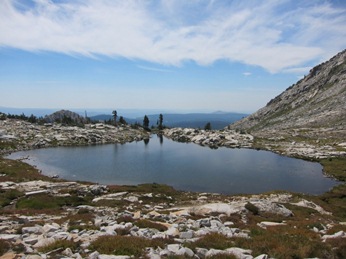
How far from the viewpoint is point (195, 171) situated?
83312mm

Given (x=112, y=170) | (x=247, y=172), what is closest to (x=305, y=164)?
(x=247, y=172)

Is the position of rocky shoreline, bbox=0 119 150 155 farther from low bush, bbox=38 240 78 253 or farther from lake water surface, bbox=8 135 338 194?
low bush, bbox=38 240 78 253

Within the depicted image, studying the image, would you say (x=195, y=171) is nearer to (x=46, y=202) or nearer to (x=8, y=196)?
(x=46, y=202)

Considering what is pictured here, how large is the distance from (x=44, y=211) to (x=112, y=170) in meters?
53.5

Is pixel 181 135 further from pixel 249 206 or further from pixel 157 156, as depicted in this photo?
pixel 249 206

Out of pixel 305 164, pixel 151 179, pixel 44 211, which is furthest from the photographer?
pixel 305 164

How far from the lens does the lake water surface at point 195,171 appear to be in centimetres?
6812

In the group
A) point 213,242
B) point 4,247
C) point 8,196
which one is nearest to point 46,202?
point 8,196

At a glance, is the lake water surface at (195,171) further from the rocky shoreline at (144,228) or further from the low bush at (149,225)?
the low bush at (149,225)

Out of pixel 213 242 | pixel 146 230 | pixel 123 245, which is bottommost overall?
pixel 146 230

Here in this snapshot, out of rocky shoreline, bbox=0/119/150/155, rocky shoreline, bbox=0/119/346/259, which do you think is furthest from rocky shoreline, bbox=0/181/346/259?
rocky shoreline, bbox=0/119/150/155

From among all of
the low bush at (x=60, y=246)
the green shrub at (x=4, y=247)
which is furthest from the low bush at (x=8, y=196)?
the low bush at (x=60, y=246)

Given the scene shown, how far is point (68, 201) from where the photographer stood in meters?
36.6

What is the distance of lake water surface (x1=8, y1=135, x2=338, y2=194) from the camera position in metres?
68.1
